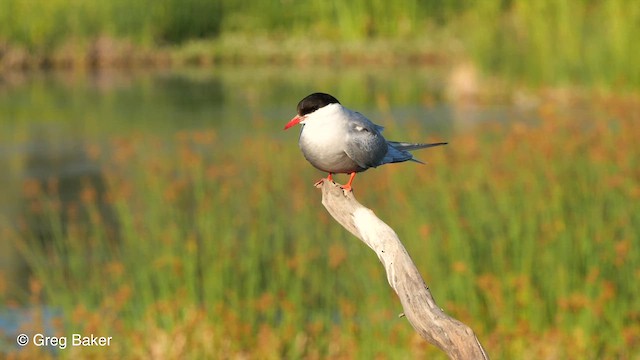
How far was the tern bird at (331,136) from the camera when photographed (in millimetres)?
3104

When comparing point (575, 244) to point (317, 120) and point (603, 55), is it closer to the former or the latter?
point (317, 120)

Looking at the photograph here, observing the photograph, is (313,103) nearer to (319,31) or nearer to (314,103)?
(314,103)

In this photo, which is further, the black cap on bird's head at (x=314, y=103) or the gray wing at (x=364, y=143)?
the gray wing at (x=364, y=143)

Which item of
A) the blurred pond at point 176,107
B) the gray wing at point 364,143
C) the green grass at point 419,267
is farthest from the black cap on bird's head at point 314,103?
the blurred pond at point 176,107

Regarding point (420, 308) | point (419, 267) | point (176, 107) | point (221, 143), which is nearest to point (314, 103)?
point (420, 308)

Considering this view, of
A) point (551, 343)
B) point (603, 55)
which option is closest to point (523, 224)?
point (551, 343)

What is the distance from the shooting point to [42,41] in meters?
33.6

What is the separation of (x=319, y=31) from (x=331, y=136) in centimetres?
3533

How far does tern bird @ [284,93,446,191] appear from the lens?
122 inches

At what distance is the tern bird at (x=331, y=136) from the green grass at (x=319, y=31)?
18.8m

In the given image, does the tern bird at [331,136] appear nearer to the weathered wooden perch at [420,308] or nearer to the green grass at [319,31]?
the weathered wooden perch at [420,308]

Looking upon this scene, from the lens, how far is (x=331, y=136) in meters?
3.13

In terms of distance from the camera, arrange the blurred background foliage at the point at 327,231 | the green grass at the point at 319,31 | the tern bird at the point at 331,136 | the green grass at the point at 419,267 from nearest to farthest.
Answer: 1. the tern bird at the point at 331,136
2. the green grass at the point at 419,267
3. the blurred background foliage at the point at 327,231
4. the green grass at the point at 319,31

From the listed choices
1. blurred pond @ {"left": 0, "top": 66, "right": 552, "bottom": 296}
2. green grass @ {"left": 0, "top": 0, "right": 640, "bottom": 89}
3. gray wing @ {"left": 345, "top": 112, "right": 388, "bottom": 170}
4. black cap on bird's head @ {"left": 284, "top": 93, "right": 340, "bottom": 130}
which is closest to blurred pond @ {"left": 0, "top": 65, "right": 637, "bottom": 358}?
blurred pond @ {"left": 0, "top": 66, "right": 552, "bottom": 296}
